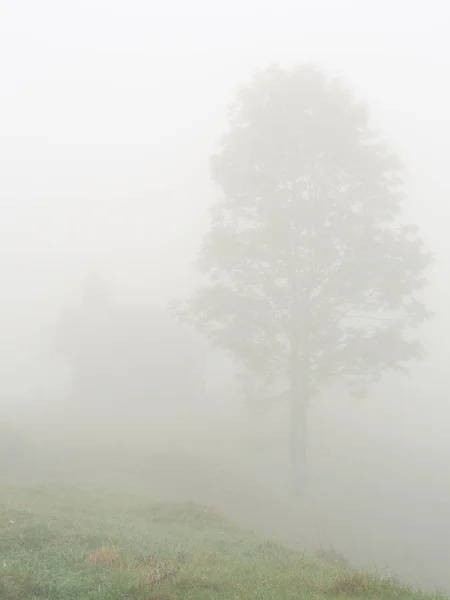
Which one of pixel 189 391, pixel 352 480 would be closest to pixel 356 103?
pixel 352 480

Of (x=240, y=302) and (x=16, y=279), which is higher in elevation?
(x=16, y=279)

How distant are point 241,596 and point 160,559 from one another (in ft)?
8.32

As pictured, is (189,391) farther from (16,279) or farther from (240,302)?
(16,279)

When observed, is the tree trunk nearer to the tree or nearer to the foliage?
the tree

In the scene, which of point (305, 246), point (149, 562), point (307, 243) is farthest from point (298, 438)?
point (149, 562)

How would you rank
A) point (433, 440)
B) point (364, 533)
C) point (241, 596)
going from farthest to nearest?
1. point (433, 440)
2. point (364, 533)
3. point (241, 596)

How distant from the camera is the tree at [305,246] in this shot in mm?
19453

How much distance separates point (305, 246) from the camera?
773 inches

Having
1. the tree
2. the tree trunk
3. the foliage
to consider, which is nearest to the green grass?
the tree trunk

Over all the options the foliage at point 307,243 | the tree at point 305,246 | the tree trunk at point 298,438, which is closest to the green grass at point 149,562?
the tree trunk at point 298,438

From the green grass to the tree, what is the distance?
804 centimetres

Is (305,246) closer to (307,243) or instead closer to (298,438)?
(307,243)

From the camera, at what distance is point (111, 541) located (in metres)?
9.35

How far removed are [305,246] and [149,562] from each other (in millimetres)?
13781
